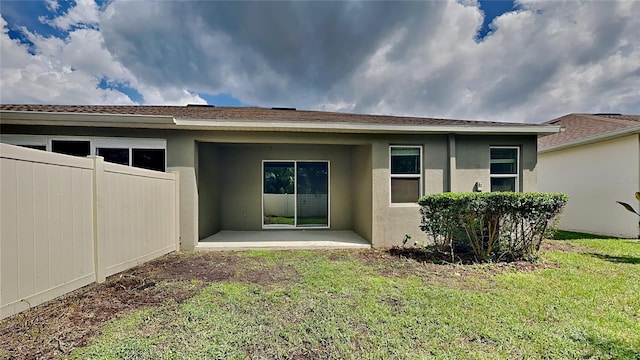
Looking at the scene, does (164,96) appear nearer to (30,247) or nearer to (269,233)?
(269,233)

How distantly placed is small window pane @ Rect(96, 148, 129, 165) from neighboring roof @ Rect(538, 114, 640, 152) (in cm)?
1123

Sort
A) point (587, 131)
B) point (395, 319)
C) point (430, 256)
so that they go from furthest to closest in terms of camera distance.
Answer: point (587, 131) < point (430, 256) < point (395, 319)

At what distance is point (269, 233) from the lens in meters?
7.98

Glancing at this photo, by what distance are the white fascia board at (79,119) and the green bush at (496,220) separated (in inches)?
242

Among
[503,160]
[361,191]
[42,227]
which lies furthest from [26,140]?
[503,160]

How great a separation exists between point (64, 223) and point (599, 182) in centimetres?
1353

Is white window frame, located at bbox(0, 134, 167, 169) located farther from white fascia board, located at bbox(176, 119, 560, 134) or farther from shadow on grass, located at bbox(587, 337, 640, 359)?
shadow on grass, located at bbox(587, 337, 640, 359)

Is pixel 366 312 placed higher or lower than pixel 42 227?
lower

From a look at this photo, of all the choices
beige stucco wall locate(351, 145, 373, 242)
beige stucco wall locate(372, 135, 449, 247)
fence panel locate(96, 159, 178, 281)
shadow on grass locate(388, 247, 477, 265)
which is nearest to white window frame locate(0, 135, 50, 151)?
fence panel locate(96, 159, 178, 281)

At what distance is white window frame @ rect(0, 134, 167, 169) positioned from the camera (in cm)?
569

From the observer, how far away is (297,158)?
339 inches

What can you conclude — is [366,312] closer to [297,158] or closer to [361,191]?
[361,191]

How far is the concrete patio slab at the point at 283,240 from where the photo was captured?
Answer: 21.0 ft

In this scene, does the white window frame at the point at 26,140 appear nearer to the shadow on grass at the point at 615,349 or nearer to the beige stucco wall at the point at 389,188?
the beige stucco wall at the point at 389,188
